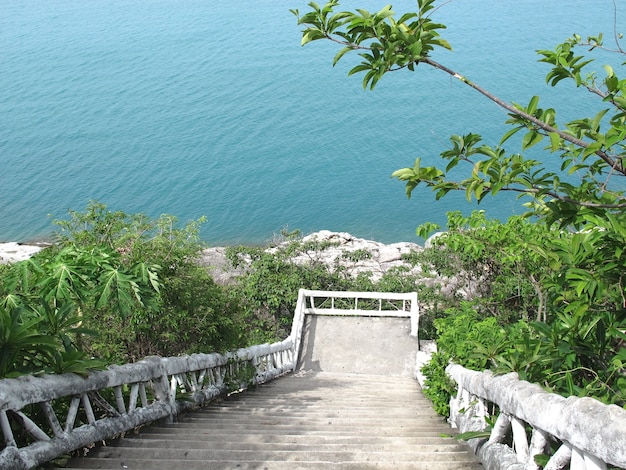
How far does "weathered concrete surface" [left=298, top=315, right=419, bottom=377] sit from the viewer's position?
14.9m

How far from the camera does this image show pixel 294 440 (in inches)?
225

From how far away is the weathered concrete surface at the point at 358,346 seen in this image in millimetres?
14883

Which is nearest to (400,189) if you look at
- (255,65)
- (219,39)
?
(255,65)

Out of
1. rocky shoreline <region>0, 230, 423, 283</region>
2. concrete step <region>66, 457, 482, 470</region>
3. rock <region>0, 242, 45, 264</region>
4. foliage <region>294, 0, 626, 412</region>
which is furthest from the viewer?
rock <region>0, 242, 45, 264</region>

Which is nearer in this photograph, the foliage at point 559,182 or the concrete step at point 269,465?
the foliage at point 559,182

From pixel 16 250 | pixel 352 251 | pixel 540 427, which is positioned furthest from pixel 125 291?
pixel 16 250

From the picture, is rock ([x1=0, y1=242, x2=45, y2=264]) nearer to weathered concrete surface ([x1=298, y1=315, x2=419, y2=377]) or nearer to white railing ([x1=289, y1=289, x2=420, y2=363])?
white railing ([x1=289, y1=289, x2=420, y2=363])

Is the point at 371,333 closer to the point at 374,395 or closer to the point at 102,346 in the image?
the point at 374,395

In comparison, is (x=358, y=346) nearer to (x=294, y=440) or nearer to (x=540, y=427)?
(x=294, y=440)

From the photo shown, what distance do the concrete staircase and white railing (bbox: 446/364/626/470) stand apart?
0.97ft

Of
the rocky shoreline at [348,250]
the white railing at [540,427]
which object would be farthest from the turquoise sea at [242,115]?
the white railing at [540,427]

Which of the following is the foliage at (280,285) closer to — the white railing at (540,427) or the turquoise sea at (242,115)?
the white railing at (540,427)

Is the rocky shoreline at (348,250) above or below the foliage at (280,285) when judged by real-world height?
above

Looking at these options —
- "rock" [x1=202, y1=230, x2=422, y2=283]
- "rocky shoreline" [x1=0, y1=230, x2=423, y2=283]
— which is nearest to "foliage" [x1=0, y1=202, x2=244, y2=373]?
"rock" [x1=202, y1=230, x2=422, y2=283]
